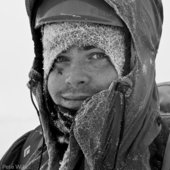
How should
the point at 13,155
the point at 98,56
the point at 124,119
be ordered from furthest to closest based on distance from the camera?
the point at 13,155 → the point at 98,56 → the point at 124,119

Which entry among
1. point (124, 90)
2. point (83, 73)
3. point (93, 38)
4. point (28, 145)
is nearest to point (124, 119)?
point (124, 90)

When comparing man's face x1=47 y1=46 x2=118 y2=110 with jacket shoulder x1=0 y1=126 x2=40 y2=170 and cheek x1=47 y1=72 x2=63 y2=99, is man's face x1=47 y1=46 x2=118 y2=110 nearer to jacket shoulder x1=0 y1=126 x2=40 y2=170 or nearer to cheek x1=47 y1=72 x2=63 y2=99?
cheek x1=47 y1=72 x2=63 y2=99

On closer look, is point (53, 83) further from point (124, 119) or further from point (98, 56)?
point (124, 119)

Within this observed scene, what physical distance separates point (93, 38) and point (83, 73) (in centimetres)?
18

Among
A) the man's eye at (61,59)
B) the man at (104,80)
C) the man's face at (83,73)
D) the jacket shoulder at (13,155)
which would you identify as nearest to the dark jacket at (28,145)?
the jacket shoulder at (13,155)

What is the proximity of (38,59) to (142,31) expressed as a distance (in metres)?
0.72

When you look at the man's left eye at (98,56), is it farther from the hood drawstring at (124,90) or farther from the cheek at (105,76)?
the hood drawstring at (124,90)

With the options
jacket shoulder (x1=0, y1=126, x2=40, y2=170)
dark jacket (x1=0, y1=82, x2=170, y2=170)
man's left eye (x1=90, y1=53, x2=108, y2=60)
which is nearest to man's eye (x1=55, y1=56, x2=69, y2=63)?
man's left eye (x1=90, y1=53, x2=108, y2=60)

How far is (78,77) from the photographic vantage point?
1.87 meters

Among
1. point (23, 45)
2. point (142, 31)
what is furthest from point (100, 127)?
point (23, 45)

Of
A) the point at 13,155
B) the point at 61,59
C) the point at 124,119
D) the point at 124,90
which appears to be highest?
the point at 61,59

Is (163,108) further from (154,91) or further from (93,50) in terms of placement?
(93,50)

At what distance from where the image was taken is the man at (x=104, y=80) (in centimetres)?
180

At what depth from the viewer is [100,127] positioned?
1.80m
